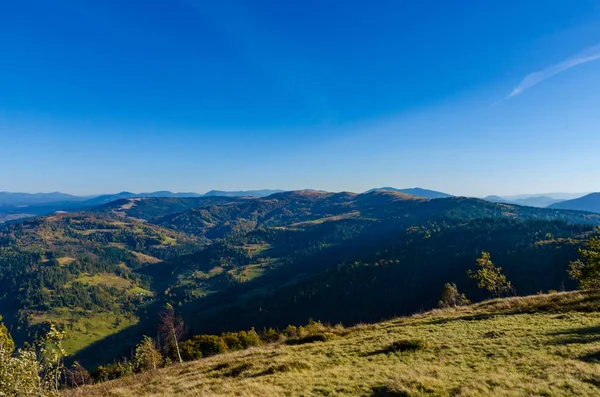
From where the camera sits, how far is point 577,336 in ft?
78.8

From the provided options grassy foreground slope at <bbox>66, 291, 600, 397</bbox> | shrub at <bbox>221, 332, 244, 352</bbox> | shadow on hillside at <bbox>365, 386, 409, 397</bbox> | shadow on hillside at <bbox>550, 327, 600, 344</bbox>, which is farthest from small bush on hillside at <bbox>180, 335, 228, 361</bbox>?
shadow on hillside at <bbox>550, 327, 600, 344</bbox>

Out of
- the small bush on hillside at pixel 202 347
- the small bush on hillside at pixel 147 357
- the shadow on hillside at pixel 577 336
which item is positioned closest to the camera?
the shadow on hillside at pixel 577 336

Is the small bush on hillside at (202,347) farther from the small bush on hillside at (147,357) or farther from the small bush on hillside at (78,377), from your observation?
the small bush on hillside at (78,377)

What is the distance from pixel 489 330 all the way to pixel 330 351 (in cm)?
1603

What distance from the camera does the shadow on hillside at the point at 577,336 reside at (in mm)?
22897

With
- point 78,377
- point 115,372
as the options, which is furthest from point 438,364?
point 78,377

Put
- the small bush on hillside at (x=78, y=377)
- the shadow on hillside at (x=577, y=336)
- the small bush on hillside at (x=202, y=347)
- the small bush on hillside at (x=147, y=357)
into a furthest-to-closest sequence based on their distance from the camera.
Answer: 1. the small bush on hillside at (x=202, y=347)
2. the small bush on hillside at (x=147, y=357)
3. the small bush on hillside at (x=78, y=377)
4. the shadow on hillside at (x=577, y=336)

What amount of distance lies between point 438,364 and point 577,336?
1254cm

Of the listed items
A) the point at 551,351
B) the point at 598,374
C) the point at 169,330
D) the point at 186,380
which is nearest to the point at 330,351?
the point at 186,380

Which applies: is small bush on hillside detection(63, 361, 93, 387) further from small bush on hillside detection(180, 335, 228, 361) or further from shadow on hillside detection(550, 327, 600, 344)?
shadow on hillside detection(550, 327, 600, 344)

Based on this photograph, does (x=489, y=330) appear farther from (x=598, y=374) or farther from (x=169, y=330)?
(x=169, y=330)

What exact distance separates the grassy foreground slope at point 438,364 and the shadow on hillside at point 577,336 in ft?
0.21

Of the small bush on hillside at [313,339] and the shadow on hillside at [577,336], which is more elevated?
the shadow on hillside at [577,336]

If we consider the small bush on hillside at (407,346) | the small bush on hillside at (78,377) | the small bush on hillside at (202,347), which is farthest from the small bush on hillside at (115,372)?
the small bush on hillside at (407,346)
